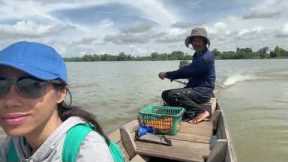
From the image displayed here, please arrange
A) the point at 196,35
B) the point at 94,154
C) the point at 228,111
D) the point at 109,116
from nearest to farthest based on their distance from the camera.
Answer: the point at 94,154
the point at 196,35
the point at 109,116
the point at 228,111

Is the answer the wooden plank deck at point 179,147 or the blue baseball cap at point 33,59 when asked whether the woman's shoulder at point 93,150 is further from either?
the wooden plank deck at point 179,147

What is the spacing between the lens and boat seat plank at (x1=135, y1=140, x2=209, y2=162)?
15.2 feet

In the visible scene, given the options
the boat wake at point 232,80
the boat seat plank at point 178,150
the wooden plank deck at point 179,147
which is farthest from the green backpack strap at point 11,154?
the boat wake at point 232,80

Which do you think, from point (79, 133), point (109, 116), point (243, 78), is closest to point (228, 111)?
point (109, 116)

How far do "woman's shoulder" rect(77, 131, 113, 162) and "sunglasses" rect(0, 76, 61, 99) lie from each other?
0.27 meters

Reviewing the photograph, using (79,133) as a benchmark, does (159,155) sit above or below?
below

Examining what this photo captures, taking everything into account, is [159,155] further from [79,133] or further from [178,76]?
[79,133]

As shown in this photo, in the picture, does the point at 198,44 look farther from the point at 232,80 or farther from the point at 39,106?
the point at 232,80

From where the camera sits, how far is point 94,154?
1.36m

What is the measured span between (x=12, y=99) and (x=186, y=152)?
363cm

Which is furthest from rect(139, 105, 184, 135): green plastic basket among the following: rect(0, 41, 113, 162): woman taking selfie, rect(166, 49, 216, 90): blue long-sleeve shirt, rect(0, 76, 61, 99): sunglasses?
rect(0, 76, 61, 99): sunglasses

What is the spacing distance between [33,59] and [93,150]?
410 mm

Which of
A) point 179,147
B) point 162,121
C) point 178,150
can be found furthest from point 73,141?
point 162,121

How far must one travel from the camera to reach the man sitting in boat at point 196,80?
20.8ft
